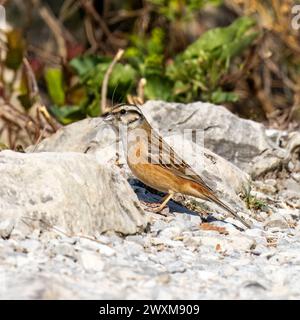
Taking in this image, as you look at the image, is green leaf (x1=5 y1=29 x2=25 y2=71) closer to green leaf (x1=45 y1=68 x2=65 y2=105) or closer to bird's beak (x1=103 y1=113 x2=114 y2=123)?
green leaf (x1=45 y1=68 x2=65 y2=105)

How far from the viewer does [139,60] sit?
28.9 feet

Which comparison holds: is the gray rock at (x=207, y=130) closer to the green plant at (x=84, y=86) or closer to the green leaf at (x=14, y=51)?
the green plant at (x=84, y=86)

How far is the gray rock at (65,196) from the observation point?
16.4ft

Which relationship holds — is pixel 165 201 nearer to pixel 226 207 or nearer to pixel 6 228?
pixel 226 207

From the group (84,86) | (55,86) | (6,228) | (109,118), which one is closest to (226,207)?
(109,118)

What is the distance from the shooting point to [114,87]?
8305mm

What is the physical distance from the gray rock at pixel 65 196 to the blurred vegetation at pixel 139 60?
94.4 inches

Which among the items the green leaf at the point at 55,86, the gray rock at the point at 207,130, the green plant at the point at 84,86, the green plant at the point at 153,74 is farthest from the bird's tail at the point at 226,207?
the green leaf at the point at 55,86

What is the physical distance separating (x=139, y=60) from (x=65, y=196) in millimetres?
3951

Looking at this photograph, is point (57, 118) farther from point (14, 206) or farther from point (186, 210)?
point (14, 206)

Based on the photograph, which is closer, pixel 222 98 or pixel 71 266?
pixel 71 266

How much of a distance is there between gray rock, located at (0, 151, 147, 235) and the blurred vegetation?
240 centimetres
